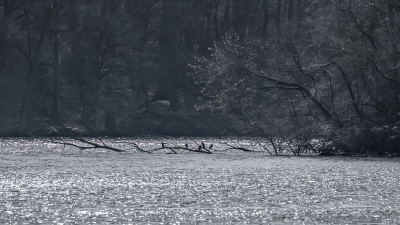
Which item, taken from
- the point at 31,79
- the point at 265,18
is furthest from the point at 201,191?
the point at 265,18

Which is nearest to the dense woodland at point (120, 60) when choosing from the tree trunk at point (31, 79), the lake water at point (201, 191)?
the tree trunk at point (31, 79)

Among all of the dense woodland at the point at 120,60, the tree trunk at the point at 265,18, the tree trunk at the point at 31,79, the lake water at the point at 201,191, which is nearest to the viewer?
the lake water at the point at 201,191

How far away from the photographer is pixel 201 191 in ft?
43.3

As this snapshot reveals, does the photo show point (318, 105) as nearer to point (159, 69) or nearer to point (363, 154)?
point (363, 154)

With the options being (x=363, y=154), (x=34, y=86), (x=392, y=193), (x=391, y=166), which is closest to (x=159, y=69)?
(x=34, y=86)

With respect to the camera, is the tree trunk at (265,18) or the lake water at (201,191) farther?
the tree trunk at (265,18)

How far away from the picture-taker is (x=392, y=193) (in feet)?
41.3

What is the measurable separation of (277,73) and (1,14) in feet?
70.3

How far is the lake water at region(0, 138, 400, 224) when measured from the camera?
32.3 feet

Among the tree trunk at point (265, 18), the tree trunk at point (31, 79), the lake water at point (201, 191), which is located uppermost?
the tree trunk at point (265, 18)

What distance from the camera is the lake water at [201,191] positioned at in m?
9.85

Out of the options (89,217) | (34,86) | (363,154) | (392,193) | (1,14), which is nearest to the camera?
(89,217)

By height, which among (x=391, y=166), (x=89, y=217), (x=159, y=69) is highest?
(x=159, y=69)

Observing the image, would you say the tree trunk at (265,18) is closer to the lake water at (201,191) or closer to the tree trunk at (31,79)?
the tree trunk at (31,79)
